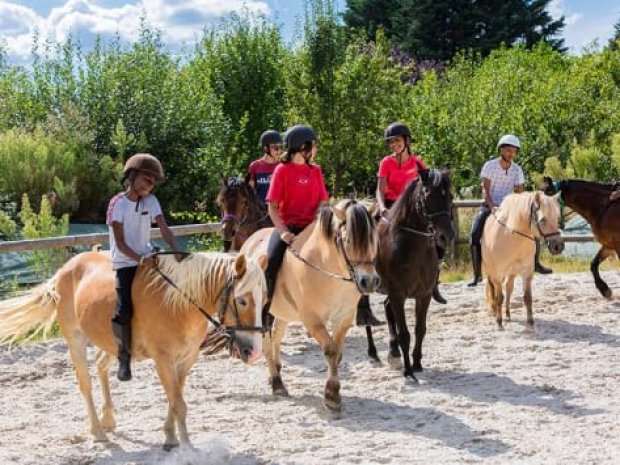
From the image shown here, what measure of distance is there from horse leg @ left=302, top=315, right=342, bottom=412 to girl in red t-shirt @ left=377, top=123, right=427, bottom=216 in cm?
193

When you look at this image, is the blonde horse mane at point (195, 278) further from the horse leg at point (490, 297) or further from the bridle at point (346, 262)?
the horse leg at point (490, 297)

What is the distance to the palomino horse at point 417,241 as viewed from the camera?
24.5 ft

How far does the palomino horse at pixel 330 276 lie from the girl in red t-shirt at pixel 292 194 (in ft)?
0.38

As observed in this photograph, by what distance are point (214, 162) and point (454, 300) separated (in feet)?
27.2

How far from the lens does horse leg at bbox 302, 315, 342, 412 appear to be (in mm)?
6250

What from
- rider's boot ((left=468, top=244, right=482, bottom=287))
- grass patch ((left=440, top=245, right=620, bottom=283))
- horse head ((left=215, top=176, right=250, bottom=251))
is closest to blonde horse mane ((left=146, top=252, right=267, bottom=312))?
horse head ((left=215, top=176, right=250, bottom=251))

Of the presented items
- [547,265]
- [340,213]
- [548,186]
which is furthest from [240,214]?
[547,265]

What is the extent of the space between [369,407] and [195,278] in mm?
2142

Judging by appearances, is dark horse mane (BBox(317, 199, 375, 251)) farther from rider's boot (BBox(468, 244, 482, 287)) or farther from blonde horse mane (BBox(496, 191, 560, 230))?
rider's boot (BBox(468, 244, 482, 287))

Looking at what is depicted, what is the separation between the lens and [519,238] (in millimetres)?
9211

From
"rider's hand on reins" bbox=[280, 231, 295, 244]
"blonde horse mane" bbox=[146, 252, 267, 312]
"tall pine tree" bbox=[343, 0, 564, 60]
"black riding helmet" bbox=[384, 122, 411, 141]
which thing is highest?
"tall pine tree" bbox=[343, 0, 564, 60]

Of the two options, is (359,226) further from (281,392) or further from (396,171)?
(396,171)

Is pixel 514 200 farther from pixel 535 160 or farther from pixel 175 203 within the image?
pixel 535 160

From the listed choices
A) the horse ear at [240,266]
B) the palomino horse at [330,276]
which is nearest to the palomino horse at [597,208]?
the palomino horse at [330,276]
